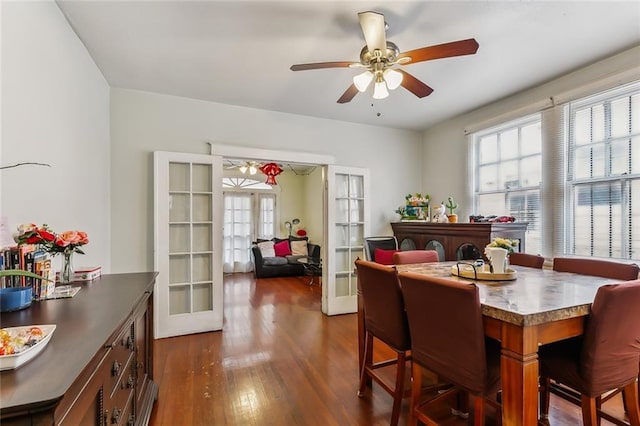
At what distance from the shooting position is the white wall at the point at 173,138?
3.22 m

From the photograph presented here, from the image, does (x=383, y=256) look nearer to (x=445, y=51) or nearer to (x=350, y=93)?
(x=350, y=93)

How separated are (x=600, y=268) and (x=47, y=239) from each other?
11.2 ft

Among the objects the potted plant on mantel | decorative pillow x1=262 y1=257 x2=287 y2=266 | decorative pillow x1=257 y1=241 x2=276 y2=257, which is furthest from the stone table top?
decorative pillow x1=257 y1=241 x2=276 y2=257

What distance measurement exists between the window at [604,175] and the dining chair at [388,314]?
2.35 m

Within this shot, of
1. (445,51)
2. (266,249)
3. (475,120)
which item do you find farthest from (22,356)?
(266,249)

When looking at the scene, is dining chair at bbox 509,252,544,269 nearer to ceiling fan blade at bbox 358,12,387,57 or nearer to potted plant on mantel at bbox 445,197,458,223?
potted plant on mantel at bbox 445,197,458,223

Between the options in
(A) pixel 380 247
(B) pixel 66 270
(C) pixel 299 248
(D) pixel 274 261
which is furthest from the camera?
(C) pixel 299 248

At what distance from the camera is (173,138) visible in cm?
344

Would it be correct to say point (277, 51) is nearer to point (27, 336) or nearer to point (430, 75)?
point (430, 75)

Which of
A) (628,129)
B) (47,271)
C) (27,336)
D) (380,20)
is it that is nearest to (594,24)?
(628,129)

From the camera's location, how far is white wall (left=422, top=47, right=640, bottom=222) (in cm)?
259

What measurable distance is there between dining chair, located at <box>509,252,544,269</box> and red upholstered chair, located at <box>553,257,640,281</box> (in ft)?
0.37

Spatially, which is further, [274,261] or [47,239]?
[274,261]

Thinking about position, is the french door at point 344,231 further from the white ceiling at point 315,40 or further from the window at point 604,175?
the window at point 604,175
